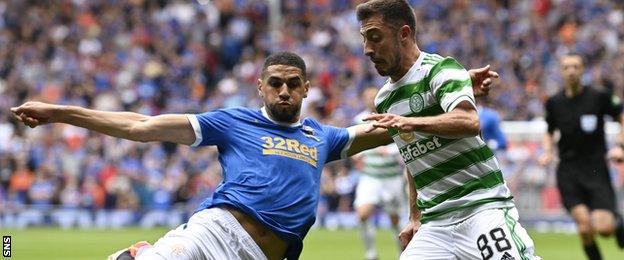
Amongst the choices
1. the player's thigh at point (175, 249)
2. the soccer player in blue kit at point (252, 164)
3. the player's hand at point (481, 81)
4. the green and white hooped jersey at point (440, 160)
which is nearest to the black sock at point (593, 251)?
the soccer player in blue kit at point (252, 164)

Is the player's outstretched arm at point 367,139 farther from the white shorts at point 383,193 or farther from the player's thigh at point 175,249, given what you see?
the white shorts at point 383,193

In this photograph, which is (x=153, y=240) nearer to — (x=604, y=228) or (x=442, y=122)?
(x=604, y=228)

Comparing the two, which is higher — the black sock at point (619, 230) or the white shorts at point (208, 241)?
the white shorts at point (208, 241)

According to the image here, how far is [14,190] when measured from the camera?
27.6m

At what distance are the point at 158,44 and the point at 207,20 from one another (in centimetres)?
179

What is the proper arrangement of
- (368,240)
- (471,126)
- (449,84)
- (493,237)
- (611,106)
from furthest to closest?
(368,240), (611,106), (493,237), (449,84), (471,126)

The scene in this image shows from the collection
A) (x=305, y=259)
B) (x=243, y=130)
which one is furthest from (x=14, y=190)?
(x=243, y=130)

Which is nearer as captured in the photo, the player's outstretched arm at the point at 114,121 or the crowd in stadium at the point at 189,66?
the player's outstretched arm at the point at 114,121

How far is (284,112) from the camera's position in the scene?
822 cm

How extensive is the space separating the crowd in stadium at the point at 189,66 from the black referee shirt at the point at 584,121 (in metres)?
13.2

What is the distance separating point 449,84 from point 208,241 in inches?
74.5

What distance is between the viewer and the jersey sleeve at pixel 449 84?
23.1 ft

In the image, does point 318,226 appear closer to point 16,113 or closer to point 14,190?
point 14,190

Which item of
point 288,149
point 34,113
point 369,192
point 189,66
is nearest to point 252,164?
point 288,149
